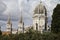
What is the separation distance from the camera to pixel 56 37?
2905 centimetres

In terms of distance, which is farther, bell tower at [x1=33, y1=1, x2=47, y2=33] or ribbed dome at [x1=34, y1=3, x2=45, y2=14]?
ribbed dome at [x1=34, y1=3, x2=45, y2=14]

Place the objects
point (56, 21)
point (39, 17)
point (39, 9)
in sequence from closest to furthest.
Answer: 1. point (56, 21)
2. point (39, 17)
3. point (39, 9)

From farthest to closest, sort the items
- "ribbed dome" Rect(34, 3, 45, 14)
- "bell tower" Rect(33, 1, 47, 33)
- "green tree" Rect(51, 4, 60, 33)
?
"ribbed dome" Rect(34, 3, 45, 14) < "bell tower" Rect(33, 1, 47, 33) < "green tree" Rect(51, 4, 60, 33)

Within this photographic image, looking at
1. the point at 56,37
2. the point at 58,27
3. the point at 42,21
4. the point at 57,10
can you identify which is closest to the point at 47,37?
the point at 56,37

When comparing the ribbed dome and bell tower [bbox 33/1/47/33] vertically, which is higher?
the ribbed dome

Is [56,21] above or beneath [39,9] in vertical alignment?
beneath

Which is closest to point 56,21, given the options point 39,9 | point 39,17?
point 39,17

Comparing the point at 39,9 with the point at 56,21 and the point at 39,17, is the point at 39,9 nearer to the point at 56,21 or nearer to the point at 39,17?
the point at 39,17

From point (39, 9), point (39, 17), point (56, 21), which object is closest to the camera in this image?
point (56, 21)

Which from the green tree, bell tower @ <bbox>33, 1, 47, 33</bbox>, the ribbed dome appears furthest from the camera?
the ribbed dome

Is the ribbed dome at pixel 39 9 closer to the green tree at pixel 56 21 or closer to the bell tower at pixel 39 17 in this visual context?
the bell tower at pixel 39 17

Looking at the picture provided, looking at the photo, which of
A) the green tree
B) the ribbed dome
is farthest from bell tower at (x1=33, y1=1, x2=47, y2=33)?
the green tree

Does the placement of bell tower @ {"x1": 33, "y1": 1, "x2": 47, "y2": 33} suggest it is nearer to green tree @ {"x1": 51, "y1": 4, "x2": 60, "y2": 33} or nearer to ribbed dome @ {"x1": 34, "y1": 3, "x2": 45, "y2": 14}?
ribbed dome @ {"x1": 34, "y1": 3, "x2": 45, "y2": 14}

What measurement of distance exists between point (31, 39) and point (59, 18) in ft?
48.6
